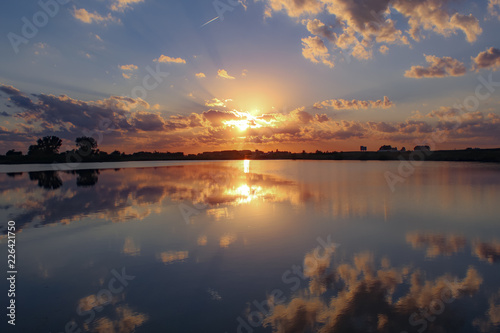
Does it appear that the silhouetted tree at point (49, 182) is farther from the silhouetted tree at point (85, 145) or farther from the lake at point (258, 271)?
the silhouetted tree at point (85, 145)

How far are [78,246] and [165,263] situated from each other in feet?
18.7

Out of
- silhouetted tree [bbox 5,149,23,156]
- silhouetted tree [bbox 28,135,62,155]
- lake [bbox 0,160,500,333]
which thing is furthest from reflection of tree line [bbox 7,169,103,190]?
silhouetted tree [bbox 5,149,23,156]

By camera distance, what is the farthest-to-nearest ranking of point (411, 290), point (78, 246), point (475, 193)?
point (475, 193)
point (78, 246)
point (411, 290)

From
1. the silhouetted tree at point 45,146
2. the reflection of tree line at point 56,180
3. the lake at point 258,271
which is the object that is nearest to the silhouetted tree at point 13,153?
the silhouetted tree at point 45,146

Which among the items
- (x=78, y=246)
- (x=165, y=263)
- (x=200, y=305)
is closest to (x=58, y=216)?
(x=78, y=246)

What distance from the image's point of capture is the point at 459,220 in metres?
18.6

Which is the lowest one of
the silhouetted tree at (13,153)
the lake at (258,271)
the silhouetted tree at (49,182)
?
the lake at (258,271)

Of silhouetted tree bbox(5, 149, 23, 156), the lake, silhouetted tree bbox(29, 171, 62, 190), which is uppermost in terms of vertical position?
silhouetted tree bbox(5, 149, 23, 156)

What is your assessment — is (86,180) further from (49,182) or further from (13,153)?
(13,153)

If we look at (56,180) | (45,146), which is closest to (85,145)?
(45,146)

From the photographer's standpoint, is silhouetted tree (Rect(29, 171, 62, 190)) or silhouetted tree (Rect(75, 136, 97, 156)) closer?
silhouetted tree (Rect(29, 171, 62, 190))

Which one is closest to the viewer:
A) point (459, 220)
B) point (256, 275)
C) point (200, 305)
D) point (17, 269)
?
point (200, 305)

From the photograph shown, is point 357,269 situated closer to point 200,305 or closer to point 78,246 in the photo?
point 200,305

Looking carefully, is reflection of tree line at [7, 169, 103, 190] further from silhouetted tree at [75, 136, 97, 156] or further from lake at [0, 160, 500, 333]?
silhouetted tree at [75, 136, 97, 156]
